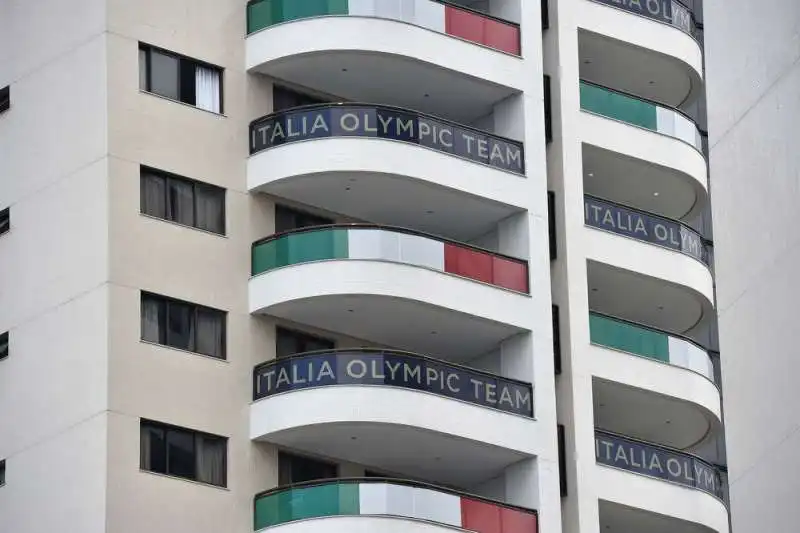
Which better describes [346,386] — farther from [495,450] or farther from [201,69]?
[201,69]

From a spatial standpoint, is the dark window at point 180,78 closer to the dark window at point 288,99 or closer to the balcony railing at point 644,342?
the dark window at point 288,99

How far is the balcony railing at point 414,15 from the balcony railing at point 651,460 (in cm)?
1216

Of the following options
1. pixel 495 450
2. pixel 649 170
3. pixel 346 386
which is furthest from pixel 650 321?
pixel 346 386

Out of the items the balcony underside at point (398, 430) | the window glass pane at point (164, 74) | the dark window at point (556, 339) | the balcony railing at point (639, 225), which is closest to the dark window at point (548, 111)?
the balcony railing at point (639, 225)

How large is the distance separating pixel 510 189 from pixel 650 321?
8.60m

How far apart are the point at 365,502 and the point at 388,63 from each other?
43.5 feet

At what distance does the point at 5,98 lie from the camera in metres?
56.1

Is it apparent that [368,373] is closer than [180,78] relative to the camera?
Yes

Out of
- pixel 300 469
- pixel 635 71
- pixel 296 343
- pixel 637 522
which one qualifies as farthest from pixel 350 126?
pixel 637 522

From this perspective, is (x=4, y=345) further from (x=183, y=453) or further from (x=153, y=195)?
(x=183, y=453)

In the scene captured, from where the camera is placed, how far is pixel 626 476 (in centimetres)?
5684

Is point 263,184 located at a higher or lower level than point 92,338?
higher

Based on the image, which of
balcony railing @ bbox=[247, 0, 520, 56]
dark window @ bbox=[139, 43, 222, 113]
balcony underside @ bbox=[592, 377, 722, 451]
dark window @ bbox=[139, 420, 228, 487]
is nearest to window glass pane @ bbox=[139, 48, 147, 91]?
dark window @ bbox=[139, 43, 222, 113]

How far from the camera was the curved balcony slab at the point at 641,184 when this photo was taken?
61.3m
